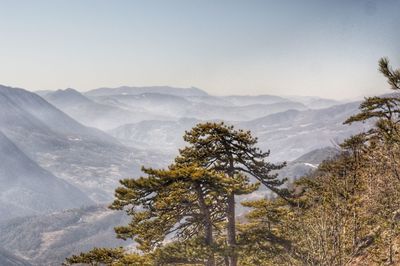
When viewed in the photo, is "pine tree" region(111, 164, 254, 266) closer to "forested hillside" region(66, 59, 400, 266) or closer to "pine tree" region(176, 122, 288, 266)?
"forested hillside" region(66, 59, 400, 266)

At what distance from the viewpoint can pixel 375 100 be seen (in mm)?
45500

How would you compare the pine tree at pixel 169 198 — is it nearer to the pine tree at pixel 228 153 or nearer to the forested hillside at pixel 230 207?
the forested hillside at pixel 230 207

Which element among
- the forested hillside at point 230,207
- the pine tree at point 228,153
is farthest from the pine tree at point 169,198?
the pine tree at point 228,153

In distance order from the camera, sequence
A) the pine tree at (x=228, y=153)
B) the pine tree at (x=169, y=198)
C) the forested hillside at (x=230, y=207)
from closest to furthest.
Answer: the forested hillside at (x=230, y=207) < the pine tree at (x=169, y=198) < the pine tree at (x=228, y=153)

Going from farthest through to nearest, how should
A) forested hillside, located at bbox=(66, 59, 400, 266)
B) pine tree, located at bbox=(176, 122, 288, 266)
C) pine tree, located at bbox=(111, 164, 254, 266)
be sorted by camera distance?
pine tree, located at bbox=(176, 122, 288, 266) < pine tree, located at bbox=(111, 164, 254, 266) < forested hillside, located at bbox=(66, 59, 400, 266)

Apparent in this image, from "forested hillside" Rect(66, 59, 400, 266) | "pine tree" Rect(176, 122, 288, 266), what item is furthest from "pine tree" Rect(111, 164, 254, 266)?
"pine tree" Rect(176, 122, 288, 266)

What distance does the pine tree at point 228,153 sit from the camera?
2988cm

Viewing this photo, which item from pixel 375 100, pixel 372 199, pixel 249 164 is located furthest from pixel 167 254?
pixel 375 100

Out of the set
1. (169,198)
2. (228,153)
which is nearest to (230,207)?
(228,153)

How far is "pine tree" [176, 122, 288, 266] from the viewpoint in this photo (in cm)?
2988

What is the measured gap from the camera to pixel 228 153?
102 ft

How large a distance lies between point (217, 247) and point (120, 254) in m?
6.53

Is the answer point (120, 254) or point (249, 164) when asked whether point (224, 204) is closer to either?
point (249, 164)

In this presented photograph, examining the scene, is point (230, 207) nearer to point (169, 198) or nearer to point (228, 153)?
point (228, 153)
